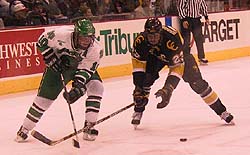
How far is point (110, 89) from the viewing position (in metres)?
8.09

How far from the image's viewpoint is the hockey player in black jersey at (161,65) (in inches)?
198

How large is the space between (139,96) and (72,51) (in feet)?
2.52

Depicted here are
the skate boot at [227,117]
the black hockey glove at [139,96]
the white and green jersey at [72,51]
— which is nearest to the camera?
the white and green jersey at [72,51]

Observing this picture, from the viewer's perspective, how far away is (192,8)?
1016 centimetres

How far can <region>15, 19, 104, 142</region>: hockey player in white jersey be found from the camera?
15.4ft

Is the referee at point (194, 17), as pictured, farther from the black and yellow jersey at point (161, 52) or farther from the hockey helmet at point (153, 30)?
the hockey helmet at point (153, 30)

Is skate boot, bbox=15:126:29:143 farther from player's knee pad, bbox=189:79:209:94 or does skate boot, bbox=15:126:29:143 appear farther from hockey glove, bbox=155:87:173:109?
player's knee pad, bbox=189:79:209:94

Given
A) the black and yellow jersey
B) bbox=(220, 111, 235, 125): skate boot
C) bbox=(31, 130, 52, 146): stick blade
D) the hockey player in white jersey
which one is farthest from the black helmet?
bbox=(31, 130, 52, 146): stick blade

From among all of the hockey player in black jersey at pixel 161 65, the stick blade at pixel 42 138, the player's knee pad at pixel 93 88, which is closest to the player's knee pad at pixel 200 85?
the hockey player in black jersey at pixel 161 65

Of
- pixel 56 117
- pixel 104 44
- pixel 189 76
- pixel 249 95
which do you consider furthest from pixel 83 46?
pixel 104 44

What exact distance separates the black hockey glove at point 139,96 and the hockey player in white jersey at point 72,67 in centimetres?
33

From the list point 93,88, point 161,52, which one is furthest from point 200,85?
point 93,88

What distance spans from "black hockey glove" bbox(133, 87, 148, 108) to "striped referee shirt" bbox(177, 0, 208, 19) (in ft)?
16.1

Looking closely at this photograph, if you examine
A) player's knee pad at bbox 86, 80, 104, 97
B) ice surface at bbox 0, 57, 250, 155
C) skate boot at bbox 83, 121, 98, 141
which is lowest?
ice surface at bbox 0, 57, 250, 155
